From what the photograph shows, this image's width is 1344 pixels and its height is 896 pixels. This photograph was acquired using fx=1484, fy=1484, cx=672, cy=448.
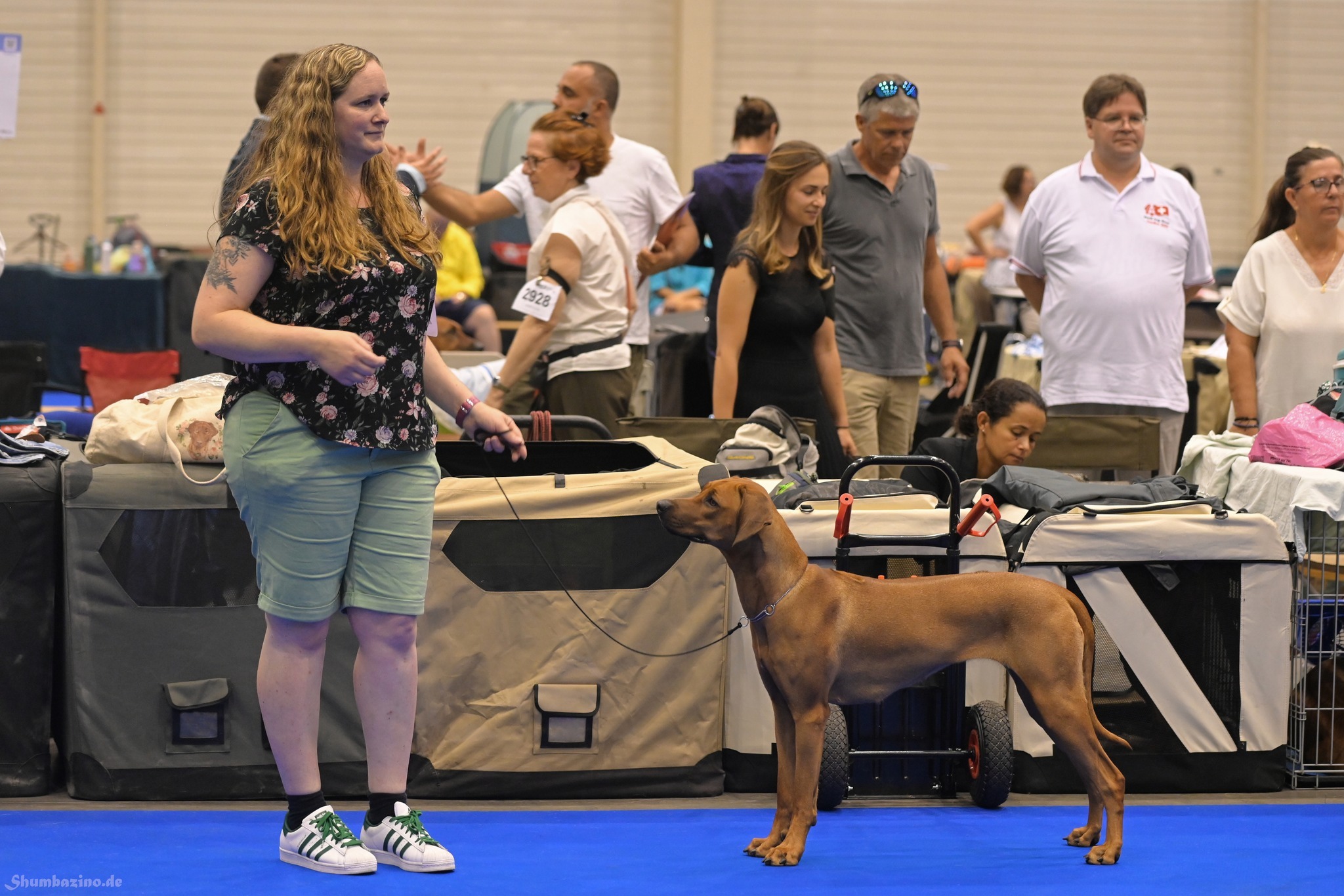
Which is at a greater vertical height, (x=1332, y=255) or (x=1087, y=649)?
(x=1332, y=255)

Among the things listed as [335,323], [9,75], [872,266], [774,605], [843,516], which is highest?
[9,75]

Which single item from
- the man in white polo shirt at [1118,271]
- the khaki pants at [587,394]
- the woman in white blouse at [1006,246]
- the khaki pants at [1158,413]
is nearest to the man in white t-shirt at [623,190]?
the khaki pants at [587,394]

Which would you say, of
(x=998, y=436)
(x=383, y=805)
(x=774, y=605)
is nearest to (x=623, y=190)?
(x=998, y=436)

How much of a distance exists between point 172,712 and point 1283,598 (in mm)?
2527

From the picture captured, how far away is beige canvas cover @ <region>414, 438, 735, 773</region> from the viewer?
328 centimetres

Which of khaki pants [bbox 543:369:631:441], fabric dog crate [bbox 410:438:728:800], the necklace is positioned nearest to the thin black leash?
fabric dog crate [bbox 410:438:728:800]

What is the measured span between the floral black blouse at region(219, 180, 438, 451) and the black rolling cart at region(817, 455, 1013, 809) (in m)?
1.07

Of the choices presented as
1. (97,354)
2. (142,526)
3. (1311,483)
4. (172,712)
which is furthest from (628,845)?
(97,354)

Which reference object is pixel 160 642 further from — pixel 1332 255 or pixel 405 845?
pixel 1332 255

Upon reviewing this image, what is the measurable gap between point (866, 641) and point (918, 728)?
1.85 ft

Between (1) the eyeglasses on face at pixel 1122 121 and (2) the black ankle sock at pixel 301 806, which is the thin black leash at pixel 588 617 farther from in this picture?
(1) the eyeglasses on face at pixel 1122 121

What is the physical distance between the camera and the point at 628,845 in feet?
9.85

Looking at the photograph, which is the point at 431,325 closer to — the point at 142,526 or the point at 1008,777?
the point at 142,526

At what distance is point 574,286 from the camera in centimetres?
433
